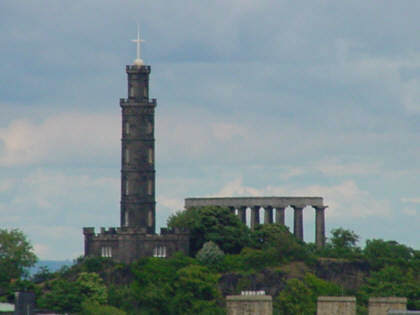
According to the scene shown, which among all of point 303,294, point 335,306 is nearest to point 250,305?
point 335,306

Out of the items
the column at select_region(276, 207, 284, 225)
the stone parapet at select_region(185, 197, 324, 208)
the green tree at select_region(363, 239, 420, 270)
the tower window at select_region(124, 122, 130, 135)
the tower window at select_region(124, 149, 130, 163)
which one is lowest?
the green tree at select_region(363, 239, 420, 270)

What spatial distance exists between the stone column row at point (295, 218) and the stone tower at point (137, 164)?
15.9m

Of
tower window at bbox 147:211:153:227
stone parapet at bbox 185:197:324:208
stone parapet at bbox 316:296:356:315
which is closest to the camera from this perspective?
stone parapet at bbox 316:296:356:315

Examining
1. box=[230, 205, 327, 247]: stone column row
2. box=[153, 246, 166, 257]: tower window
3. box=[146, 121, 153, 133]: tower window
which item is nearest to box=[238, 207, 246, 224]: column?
box=[230, 205, 327, 247]: stone column row

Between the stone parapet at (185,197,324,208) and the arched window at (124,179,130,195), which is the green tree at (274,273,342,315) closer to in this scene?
the stone parapet at (185,197,324,208)

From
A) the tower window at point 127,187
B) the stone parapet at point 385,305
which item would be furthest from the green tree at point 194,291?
the stone parapet at point 385,305

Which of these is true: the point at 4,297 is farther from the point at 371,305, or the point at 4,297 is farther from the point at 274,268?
the point at 371,305

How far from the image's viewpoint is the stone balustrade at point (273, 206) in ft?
642

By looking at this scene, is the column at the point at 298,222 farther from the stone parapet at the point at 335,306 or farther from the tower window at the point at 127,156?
the stone parapet at the point at 335,306

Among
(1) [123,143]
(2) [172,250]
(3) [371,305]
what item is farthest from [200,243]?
(3) [371,305]

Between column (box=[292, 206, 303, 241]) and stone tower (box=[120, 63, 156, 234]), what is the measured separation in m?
20.3

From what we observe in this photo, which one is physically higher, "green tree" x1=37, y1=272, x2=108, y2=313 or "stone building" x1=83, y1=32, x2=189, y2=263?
"stone building" x1=83, y1=32, x2=189, y2=263

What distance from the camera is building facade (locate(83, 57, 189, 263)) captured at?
185m

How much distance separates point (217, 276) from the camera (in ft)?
582
